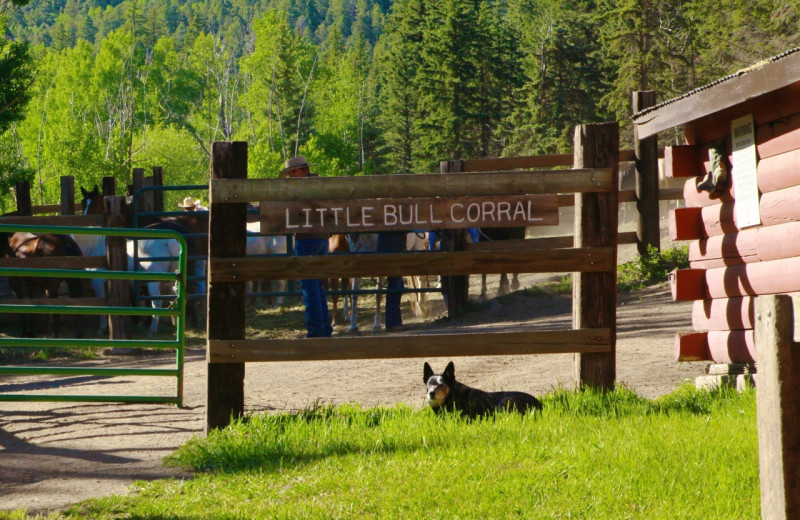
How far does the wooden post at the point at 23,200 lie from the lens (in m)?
18.7

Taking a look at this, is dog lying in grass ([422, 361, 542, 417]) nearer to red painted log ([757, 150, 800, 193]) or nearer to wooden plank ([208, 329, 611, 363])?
wooden plank ([208, 329, 611, 363])

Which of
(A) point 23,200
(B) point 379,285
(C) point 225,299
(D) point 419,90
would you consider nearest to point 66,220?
(A) point 23,200

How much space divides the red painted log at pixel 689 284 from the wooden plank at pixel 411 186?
1.76m

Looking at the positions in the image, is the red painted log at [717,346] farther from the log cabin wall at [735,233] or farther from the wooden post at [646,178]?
the wooden post at [646,178]

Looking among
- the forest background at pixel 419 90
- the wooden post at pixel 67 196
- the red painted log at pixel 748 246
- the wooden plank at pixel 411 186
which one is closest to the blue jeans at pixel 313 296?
the red painted log at pixel 748 246

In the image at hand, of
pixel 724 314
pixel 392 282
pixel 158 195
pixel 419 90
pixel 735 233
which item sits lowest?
pixel 724 314

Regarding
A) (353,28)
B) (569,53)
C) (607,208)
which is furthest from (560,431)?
(353,28)

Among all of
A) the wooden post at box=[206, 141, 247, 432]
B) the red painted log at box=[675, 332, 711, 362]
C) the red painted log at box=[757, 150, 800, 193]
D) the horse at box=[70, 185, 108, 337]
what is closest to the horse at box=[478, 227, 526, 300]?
the horse at box=[70, 185, 108, 337]

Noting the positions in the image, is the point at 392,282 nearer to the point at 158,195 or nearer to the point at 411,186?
the point at 158,195

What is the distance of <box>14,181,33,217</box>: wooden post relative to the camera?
61.4ft

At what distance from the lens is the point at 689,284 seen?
866cm

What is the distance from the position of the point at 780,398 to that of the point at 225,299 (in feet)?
15.8

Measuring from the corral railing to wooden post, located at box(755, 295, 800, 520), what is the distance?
13.7 ft

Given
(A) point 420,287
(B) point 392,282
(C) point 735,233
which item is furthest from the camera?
(A) point 420,287
